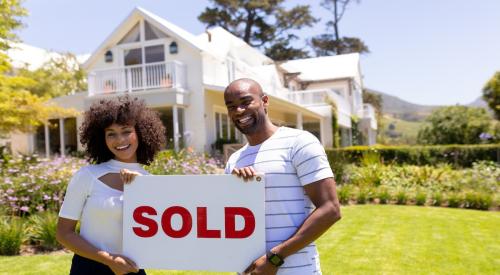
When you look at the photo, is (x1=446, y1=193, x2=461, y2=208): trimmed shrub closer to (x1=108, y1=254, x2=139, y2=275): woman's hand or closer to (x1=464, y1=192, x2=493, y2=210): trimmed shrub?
(x1=464, y1=192, x2=493, y2=210): trimmed shrub

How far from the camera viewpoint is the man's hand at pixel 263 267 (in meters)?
1.98

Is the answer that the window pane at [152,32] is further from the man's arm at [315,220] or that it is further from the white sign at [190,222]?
the man's arm at [315,220]

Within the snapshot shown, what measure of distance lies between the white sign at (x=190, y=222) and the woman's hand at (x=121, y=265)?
3 centimetres

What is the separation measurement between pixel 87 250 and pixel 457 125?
3229 centimetres

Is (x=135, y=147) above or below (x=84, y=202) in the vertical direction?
above

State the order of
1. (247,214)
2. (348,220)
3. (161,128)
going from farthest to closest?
(348,220), (161,128), (247,214)

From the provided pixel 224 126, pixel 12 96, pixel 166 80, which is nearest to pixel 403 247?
pixel 12 96

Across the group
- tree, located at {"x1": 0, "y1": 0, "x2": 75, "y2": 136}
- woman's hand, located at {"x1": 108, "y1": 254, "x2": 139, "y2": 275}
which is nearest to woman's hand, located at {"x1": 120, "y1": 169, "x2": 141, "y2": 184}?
woman's hand, located at {"x1": 108, "y1": 254, "x2": 139, "y2": 275}

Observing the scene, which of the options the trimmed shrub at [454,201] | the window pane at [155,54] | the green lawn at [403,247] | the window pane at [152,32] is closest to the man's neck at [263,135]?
the green lawn at [403,247]

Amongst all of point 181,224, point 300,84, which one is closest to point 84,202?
point 181,224

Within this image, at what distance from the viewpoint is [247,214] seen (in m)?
2.10

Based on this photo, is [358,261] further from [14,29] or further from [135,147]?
[14,29]

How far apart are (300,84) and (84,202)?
29447mm

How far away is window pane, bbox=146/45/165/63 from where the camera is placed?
18.6 metres
